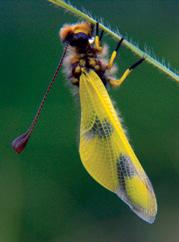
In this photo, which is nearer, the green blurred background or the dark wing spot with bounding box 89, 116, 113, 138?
the dark wing spot with bounding box 89, 116, 113, 138

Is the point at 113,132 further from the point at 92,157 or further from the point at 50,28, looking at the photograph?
the point at 50,28

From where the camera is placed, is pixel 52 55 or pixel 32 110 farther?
pixel 52 55

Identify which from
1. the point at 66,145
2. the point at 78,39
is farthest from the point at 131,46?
the point at 66,145

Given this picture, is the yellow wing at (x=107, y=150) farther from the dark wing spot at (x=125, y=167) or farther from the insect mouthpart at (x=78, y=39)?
the insect mouthpart at (x=78, y=39)

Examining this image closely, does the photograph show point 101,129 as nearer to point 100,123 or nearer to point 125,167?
point 100,123

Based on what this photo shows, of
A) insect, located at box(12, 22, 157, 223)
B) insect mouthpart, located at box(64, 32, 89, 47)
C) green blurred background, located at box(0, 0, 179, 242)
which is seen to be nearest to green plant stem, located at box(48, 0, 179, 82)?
insect, located at box(12, 22, 157, 223)

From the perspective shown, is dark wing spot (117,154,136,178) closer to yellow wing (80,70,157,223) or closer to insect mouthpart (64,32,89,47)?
yellow wing (80,70,157,223)

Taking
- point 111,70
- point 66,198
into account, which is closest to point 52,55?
point 66,198
